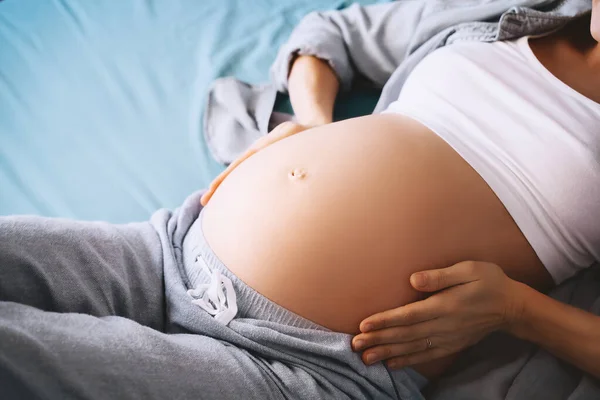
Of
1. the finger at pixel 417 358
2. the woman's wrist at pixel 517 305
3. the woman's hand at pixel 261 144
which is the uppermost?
the woman's hand at pixel 261 144

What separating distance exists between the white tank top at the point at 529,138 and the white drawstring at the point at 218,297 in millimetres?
390

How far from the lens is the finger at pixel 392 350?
613 millimetres

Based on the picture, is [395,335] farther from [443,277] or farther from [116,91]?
[116,91]

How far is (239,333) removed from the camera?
0.61 m

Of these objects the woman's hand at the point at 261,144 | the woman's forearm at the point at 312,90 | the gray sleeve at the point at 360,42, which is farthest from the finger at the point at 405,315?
the gray sleeve at the point at 360,42

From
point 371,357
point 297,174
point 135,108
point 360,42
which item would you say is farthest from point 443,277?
point 135,108

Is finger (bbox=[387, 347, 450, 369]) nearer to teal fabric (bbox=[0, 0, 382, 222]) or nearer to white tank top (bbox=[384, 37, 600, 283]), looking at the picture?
white tank top (bbox=[384, 37, 600, 283])

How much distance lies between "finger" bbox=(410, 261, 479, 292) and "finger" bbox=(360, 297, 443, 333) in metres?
0.02

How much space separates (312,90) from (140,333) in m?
0.62

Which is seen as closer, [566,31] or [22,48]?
[566,31]

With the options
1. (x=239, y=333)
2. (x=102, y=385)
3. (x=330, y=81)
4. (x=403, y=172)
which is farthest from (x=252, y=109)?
(x=102, y=385)

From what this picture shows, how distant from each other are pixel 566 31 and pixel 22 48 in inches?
47.5

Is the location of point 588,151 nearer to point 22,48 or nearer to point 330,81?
point 330,81

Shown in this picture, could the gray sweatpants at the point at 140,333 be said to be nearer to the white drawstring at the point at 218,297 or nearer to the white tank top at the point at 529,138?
the white drawstring at the point at 218,297
